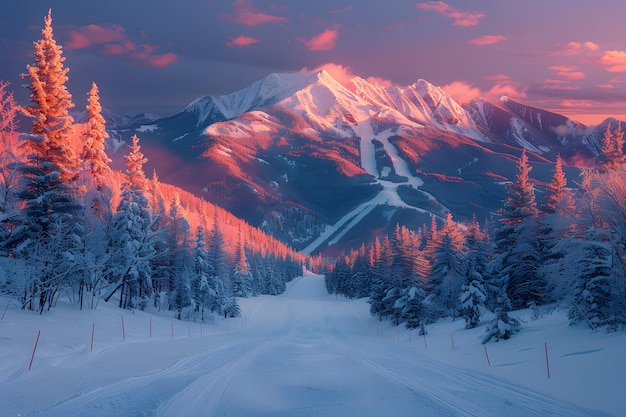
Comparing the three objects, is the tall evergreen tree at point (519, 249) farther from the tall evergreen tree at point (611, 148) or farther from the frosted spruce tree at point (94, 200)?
the frosted spruce tree at point (94, 200)

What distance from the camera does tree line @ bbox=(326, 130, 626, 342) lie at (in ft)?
56.9

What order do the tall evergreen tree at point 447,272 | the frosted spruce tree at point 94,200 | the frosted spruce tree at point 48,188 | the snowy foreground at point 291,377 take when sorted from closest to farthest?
the snowy foreground at point 291,377 → the frosted spruce tree at point 48,188 → the frosted spruce tree at point 94,200 → the tall evergreen tree at point 447,272

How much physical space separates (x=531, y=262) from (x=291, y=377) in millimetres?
23655

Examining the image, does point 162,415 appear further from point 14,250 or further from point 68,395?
point 14,250

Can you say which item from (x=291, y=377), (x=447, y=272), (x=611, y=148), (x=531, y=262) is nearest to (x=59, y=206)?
(x=291, y=377)

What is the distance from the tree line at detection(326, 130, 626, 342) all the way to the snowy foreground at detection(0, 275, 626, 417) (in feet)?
5.37

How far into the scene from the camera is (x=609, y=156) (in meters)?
32.0

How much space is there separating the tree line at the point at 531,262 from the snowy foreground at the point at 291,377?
164 centimetres

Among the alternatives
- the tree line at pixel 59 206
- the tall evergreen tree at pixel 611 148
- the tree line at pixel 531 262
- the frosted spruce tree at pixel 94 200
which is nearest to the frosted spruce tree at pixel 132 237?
the tree line at pixel 59 206

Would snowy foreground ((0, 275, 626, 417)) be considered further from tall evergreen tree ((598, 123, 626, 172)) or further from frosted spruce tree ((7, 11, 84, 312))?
tall evergreen tree ((598, 123, 626, 172))

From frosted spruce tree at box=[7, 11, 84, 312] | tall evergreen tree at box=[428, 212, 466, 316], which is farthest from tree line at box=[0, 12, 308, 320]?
tall evergreen tree at box=[428, 212, 466, 316]

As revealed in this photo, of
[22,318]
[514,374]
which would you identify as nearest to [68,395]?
[22,318]

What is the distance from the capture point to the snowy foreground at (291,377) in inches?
419

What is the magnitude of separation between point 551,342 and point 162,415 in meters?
15.6
